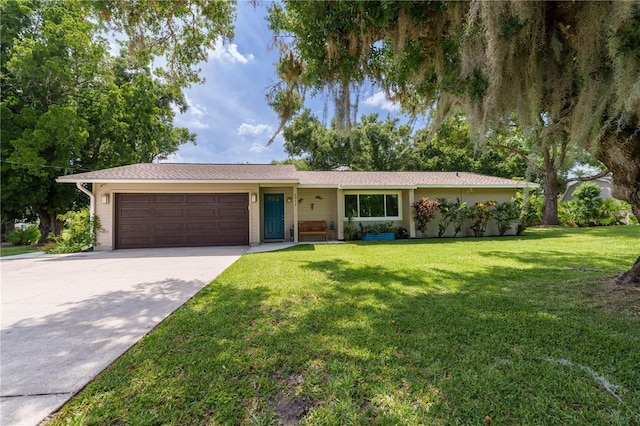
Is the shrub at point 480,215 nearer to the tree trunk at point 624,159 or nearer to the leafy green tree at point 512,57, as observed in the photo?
the leafy green tree at point 512,57

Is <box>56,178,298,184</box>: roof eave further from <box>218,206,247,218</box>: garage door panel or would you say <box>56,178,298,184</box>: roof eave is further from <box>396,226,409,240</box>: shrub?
<box>396,226,409,240</box>: shrub

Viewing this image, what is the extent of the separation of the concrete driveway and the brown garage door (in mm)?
3264

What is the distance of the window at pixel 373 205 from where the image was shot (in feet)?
36.0

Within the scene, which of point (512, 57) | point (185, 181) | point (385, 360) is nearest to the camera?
point (385, 360)

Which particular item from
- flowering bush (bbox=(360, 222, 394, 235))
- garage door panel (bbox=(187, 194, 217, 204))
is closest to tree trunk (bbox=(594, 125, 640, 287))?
flowering bush (bbox=(360, 222, 394, 235))

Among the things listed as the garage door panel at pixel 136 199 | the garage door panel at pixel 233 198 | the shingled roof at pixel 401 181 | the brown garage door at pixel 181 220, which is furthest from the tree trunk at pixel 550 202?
the garage door panel at pixel 136 199

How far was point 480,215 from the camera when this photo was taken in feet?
35.6

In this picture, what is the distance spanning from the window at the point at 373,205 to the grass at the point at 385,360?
7111 mm

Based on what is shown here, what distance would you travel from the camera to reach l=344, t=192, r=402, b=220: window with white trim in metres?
11.0

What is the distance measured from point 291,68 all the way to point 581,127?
11.1ft

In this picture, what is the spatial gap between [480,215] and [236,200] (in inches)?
364

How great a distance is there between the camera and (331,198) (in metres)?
11.3

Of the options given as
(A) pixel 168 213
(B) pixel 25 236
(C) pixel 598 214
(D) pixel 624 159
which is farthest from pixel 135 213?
(C) pixel 598 214

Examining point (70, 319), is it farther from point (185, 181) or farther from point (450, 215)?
point (450, 215)
